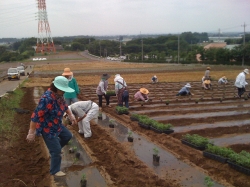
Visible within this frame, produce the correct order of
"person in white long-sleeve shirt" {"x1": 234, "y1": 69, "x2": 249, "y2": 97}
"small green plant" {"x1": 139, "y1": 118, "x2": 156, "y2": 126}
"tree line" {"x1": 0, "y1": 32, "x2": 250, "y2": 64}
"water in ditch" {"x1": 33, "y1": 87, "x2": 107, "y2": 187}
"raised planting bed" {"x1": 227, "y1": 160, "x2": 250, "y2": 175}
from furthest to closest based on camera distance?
"tree line" {"x1": 0, "y1": 32, "x2": 250, "y2": 64}, "person in white long-sleeve shirt" {"x1": 234, "y1": 69, "x2": 249, "y2": 97}, "small green plant" {"x1": 139, "y1": 118, "x2": 156, "y2": 126}, "raised planting bed" {"x1": 227, "y1": 160, "x2": 250, "y2": 175}, "water in ditch" {"x1": 33, "y1": 87, "x2": 107, "y2": 187}

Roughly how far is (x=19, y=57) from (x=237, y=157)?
7643cm

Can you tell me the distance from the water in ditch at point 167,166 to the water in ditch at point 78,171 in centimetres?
111

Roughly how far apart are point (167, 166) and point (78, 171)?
67.1 inches

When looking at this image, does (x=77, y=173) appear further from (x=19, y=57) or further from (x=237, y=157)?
(x=19, y=57)

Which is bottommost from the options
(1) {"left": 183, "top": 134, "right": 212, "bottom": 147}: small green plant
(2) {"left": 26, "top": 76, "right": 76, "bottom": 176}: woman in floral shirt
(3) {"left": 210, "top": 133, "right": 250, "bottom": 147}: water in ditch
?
(3) {"left": 210, "top": 133, "right": 250, "bottom": 147}: water in ditch

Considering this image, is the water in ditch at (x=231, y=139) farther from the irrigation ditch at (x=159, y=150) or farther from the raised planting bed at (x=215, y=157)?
the raised planting bed at (x=215, y=157)

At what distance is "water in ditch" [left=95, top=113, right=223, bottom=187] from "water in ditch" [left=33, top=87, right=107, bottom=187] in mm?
1112

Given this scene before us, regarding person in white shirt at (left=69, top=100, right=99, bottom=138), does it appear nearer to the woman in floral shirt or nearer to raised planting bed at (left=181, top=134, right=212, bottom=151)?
the woman in floral shirt

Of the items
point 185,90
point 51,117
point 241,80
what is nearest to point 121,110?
point 185,90

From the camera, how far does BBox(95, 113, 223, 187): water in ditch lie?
209 inches

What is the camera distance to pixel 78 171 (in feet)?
18.5

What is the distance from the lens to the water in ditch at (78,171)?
508 cm

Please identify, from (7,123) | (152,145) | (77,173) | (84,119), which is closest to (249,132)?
(152,145)

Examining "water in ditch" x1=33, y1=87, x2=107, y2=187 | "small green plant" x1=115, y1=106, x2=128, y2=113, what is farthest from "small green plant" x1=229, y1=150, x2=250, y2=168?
"small green plant" x1=115, y1=106, x2=128, y2=113
